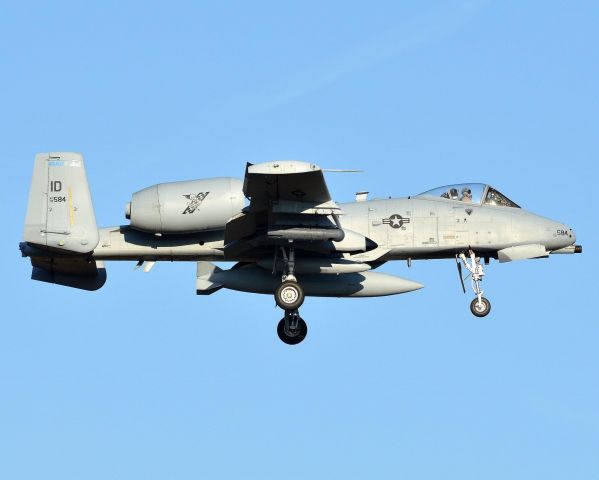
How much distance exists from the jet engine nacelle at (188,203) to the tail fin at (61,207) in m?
1.08

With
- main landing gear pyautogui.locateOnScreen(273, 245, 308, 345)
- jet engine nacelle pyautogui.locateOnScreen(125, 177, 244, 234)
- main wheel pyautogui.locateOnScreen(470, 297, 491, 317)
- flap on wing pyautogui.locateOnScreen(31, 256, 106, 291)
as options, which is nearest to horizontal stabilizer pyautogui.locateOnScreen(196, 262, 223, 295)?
main landing gear pyautogui.locateOnScreen(273, 245, 308, 345)

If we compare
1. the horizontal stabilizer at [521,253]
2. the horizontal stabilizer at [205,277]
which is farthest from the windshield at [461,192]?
the horizontal stabilizer at [205,277]

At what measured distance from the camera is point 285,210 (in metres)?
27.2

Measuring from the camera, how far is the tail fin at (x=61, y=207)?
27.9 meters

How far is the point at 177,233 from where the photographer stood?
2816 centimetres

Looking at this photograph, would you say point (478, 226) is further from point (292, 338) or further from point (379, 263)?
point (292, 338)

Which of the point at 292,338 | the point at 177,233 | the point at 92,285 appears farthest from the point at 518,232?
the point at 92,285

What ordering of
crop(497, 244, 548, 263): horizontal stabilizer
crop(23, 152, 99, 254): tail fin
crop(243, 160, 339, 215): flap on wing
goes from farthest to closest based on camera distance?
crop(497, 244, 548, 263): horizontal stabilizer
crop(23, 152, 99, 254): tail fin
crop(243, 160, 339, 215): flap on wing

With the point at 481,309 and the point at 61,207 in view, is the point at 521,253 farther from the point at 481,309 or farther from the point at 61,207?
the point at 61,207

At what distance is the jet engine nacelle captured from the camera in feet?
90.5

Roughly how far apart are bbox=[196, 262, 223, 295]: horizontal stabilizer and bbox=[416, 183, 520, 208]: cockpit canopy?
4.97 metres

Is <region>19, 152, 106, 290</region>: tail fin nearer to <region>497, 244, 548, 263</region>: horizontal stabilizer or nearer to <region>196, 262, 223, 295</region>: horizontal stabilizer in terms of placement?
<region>196, 262, 223, 295</region>: horizontal stabilizer

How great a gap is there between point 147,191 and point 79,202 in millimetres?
1526

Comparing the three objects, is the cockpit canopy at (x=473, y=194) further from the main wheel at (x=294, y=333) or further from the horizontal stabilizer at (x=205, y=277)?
the horizontal stabilizer at (x=205, y=277)
